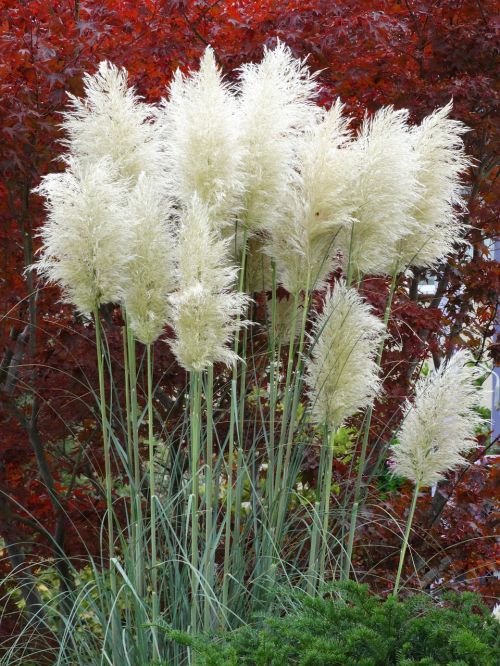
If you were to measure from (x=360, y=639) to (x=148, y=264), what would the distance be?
1407 millimetres

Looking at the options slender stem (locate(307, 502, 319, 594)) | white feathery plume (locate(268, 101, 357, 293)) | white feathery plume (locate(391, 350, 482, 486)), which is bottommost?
slender stem (locate(307, 502, 319, 594))

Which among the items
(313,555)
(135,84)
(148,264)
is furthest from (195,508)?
(135,84)

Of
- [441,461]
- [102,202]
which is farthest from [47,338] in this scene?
[441,461]

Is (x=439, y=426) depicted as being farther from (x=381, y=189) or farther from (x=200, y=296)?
(x=200, y=296)

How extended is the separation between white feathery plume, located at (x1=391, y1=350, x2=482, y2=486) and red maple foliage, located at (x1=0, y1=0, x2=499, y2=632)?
1.14 meters

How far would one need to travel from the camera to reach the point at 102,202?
3.38 m

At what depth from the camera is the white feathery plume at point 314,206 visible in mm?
3568

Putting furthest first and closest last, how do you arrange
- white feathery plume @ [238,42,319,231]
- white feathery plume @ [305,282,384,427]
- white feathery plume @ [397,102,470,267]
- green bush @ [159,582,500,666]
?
white feathery plume @ [397,102,470,267]
white feathery plume @ [305,282,384,427]
white feathery plume @ [238,42,319,231]
green bush @ [159,582,500,666]

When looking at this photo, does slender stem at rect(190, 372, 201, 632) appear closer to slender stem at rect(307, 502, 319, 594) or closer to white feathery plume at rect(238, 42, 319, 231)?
slender stem at rect(307, 502, 319, 594)

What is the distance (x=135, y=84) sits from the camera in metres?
4.91

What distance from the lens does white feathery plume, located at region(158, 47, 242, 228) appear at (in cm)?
343

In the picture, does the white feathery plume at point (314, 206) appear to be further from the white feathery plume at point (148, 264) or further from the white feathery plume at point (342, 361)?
the white feathery plume at point (148, 264)

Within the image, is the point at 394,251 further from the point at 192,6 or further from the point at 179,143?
the point at 192,6

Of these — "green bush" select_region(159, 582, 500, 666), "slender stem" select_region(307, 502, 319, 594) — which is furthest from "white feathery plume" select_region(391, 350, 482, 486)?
"green bush" select_region(159, 582, 500, 666)
